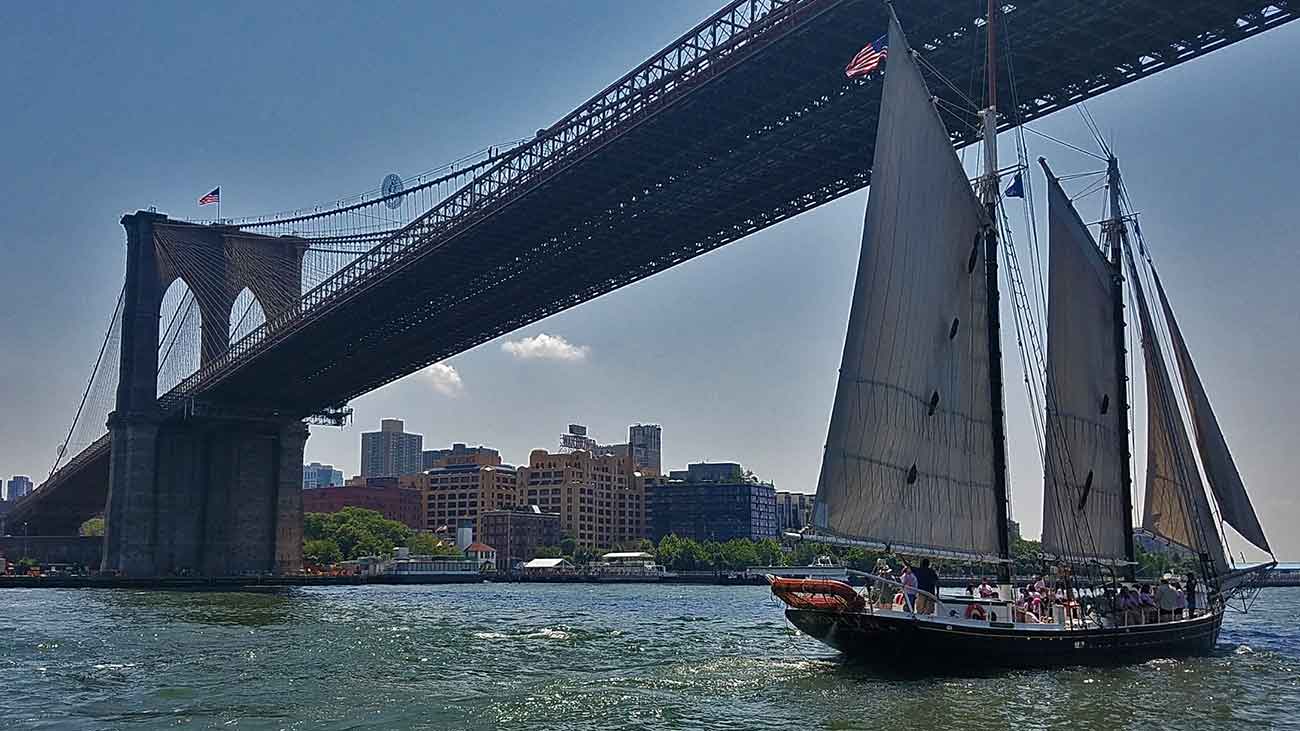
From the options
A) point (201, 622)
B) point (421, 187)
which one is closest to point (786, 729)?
point (201, 622)

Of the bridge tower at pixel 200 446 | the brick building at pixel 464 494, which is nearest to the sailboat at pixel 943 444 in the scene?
the bridge tower at pixel 200 446

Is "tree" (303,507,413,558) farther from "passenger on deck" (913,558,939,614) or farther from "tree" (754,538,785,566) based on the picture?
"passenger on deck" (913,558,939,614)

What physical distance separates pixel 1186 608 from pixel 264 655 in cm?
2156

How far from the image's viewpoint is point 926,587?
83.8 feet

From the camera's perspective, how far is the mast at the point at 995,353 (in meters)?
26.7

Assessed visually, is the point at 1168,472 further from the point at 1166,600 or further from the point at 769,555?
the point at 769,555

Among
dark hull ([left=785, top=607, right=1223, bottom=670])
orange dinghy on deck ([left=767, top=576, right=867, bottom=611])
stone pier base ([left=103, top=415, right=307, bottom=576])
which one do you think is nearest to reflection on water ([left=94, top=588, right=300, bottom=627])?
stone pier base ([left=103, top=415, right=307, bottom=576])

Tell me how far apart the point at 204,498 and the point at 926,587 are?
222 feet

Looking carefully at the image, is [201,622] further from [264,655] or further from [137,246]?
[137,246]

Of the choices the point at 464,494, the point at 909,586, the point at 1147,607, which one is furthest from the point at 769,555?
the point at 909,586

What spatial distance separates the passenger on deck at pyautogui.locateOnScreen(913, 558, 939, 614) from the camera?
24953 millimetres

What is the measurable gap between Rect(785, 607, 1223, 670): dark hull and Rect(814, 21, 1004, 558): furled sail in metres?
1.61

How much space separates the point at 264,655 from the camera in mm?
30062

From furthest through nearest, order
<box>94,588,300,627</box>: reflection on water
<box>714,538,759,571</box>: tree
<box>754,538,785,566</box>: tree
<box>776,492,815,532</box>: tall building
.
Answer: <box>776,492,815,532</box>: tall building, <box>754,538,785,566</box>: tree, <box>714,538,759,571</box>: tree, <box>94,588,300,627</box>: reflection on water
